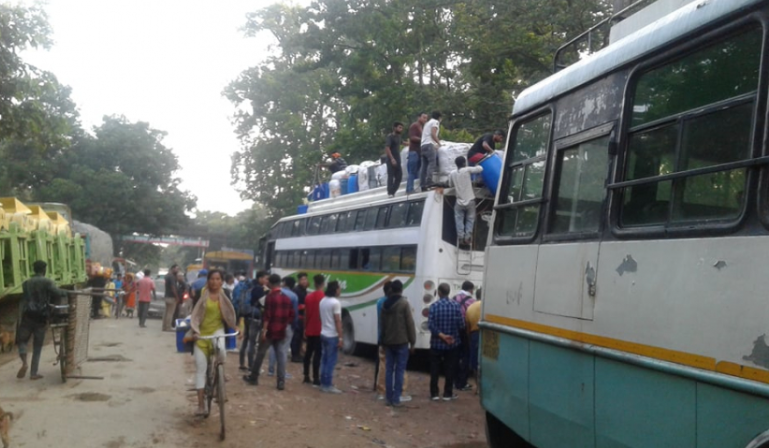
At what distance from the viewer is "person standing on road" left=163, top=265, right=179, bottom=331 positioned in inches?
883

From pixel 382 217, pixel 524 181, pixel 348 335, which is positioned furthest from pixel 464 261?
pixel 524 181

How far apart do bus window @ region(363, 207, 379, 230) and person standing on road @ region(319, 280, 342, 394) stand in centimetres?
504

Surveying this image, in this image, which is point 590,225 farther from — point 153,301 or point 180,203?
point 180,203

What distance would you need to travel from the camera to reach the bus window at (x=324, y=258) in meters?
20.1

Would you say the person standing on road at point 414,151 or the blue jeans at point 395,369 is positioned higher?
the person standing on road at point 414,151

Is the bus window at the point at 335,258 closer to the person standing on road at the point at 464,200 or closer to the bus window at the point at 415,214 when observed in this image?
the bus window at the point at 415,214

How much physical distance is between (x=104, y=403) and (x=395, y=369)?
12.7ft

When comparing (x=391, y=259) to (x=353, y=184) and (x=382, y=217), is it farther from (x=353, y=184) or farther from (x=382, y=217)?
(x=353, y=184)

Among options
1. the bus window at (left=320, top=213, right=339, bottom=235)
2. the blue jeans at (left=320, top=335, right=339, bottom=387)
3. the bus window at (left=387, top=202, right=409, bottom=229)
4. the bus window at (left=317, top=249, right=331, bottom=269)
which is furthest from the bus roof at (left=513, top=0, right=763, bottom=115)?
the bus window at (left=317, top=249, right=331, bottom=269)

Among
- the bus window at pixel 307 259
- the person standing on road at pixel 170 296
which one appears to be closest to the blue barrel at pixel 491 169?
the bus window at pixel 307 259

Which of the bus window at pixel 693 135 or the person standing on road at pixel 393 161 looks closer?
the bus window at pixel 693 135

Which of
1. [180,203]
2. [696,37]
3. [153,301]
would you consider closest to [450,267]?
[696,37]

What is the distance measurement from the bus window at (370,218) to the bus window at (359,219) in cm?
18

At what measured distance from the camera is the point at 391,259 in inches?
650
